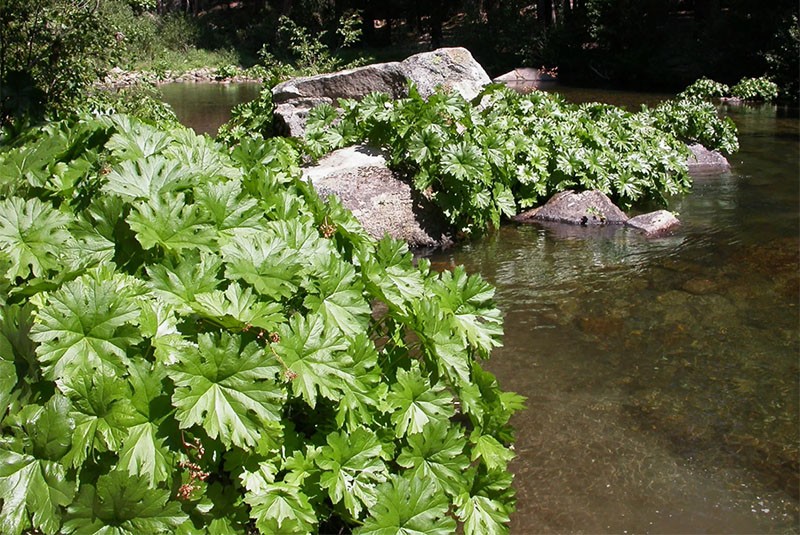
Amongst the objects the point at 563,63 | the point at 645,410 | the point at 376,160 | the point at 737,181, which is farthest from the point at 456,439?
the point at 563,63

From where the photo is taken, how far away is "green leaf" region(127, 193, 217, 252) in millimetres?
2592

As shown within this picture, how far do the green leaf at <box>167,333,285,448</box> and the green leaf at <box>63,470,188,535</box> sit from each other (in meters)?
0.22

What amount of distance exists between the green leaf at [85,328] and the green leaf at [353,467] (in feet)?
2.44

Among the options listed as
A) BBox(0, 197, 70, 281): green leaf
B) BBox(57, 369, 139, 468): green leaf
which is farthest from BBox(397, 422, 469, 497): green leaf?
BBox(0, 197, 70, 281): green leaf

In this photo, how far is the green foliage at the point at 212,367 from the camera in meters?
2.18

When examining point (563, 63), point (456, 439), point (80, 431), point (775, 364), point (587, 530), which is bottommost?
point (563, 63)

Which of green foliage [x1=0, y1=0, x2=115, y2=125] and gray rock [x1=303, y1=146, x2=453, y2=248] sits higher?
green foliage [x1=0, y1=0, x2=115, y2=125]

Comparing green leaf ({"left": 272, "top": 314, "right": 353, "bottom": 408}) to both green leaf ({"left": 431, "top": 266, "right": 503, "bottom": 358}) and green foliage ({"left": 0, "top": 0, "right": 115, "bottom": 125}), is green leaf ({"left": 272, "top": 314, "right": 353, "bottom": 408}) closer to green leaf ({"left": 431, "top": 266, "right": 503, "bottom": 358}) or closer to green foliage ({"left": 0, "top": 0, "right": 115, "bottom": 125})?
green leaf ({"left": 431, "top": 266, "right": 503, "bottom": 358})

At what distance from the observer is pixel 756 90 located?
66.8 feet

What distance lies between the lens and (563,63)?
28.9m

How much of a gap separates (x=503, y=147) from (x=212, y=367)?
601cm

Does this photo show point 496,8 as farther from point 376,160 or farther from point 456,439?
point 456,439

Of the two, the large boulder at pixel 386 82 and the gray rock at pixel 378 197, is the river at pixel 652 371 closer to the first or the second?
the gray rock at pixel 378 197

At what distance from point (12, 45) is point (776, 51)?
67.9ft
